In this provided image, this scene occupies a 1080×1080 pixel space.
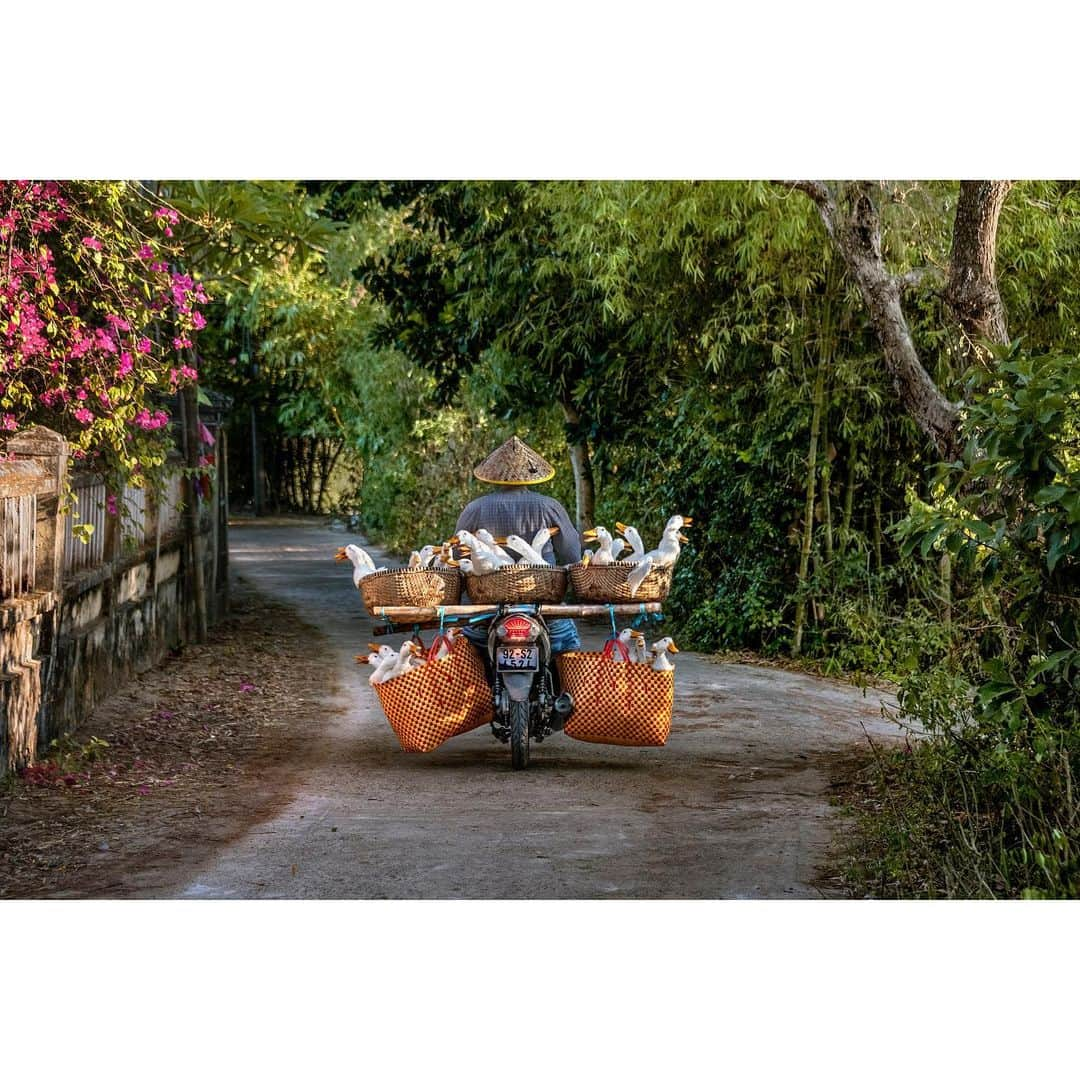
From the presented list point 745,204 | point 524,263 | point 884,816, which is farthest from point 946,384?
point 884,816

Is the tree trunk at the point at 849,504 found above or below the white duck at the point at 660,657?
above

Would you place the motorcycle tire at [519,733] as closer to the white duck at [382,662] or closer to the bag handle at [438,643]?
the bag handle at [438,643]

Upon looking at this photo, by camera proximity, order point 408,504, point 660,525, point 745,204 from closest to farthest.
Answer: point 745,204 → point 660,525 → point 408,504

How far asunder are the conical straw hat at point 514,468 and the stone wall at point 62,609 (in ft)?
5.39

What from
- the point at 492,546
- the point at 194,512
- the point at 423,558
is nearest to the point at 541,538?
the point at 492,546

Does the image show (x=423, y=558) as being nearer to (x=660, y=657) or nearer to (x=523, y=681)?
(x=523, y=681)

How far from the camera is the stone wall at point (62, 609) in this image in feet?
17.9

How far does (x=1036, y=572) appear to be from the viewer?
4.32 meters

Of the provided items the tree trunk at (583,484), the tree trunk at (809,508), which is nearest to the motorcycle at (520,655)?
the tree trunk at (809,508)

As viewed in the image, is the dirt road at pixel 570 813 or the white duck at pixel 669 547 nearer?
the dirt road at pixel 570 813

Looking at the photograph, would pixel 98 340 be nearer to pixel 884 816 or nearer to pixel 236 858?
pixel 236 858

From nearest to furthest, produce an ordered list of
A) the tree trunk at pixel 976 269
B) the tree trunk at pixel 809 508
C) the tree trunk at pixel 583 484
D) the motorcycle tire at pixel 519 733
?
1. the tree trunk at pixel 976 269
2. the motorcycle tire at pixel 519 733
3. the tree trunk at pixel 809 508
4. the tree trunk at pixel 583 484
